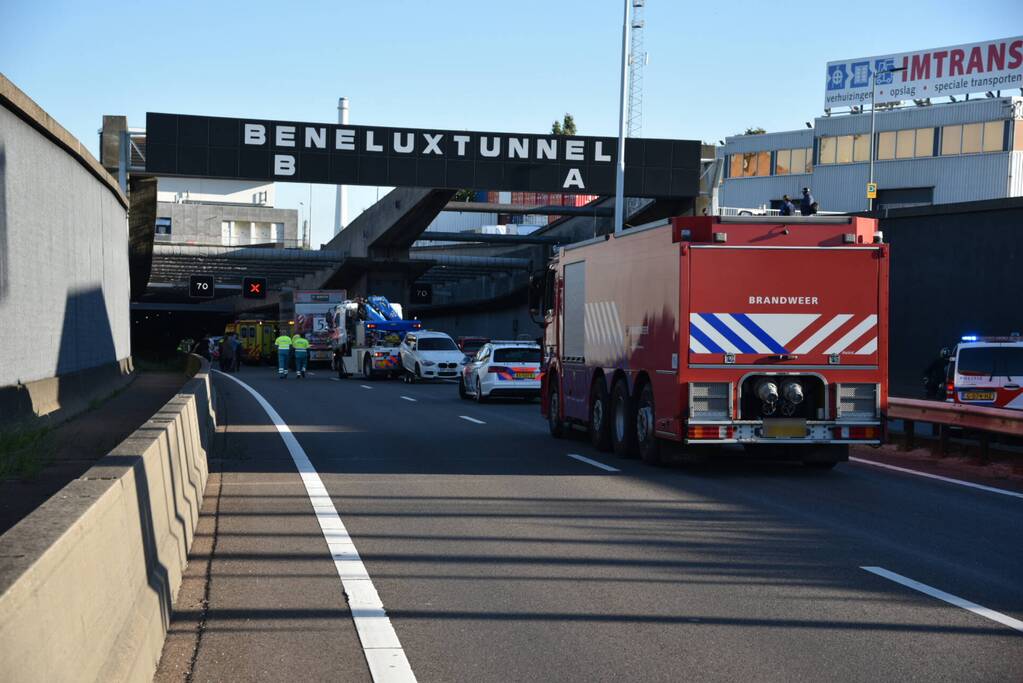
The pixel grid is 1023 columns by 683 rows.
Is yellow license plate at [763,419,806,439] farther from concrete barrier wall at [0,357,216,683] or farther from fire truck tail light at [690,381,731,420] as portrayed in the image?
concrete barrier wall at [0,357,216,683]

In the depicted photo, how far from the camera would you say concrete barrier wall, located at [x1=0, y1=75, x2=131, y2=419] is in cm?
1675

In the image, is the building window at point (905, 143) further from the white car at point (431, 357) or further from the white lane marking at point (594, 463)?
the white lane marking at point (594, 463)

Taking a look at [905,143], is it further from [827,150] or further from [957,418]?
[957,418]

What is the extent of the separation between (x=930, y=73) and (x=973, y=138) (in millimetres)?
7774

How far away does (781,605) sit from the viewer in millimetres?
7641

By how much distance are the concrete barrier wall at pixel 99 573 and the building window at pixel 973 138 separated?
239 ft

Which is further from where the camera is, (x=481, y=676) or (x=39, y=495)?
(x=39, y=495)

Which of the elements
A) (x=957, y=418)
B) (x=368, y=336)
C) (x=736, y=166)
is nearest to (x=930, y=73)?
(x=736, y=166)

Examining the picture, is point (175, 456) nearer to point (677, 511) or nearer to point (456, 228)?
point (677, 511)

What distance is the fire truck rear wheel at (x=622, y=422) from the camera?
16.4m

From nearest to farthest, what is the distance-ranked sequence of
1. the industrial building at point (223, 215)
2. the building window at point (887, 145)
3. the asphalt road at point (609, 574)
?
1. the asphalt road at point (609, 574)
2. the building window at point (887, 145)
3. the industrial building at point (223, 215)

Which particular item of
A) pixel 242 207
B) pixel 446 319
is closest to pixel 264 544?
pixel 446 319

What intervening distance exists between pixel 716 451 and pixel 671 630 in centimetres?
1046

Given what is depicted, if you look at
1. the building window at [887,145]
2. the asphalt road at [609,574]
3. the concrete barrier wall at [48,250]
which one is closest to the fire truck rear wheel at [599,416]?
the asphalt road at [609,574]
